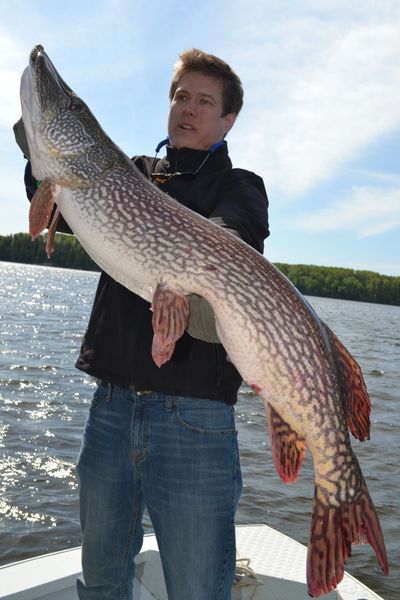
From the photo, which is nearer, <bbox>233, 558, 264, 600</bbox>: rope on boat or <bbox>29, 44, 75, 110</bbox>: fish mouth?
<bbox>29, 44, 75, 110</bbox>: fish mouth

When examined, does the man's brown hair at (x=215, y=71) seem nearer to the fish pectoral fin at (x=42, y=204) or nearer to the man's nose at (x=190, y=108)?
the man's nose at (x=190, y=108)

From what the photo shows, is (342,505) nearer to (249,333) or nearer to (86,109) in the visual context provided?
(249,333)

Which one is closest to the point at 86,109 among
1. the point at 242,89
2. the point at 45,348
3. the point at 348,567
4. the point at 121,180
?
the point at 121,180

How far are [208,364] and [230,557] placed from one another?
81 cm

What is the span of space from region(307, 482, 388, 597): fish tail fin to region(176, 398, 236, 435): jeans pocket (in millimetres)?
467

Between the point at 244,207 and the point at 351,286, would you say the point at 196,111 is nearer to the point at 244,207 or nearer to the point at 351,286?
the point at 244,207

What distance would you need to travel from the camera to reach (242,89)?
305cm

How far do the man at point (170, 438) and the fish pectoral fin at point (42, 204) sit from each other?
0.43 metres

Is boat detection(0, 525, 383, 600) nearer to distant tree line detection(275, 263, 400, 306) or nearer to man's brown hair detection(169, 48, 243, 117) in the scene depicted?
man's brown hair detection(169, 48, 243, 117)

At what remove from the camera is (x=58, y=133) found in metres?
2.68

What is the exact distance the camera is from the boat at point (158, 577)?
3.31 metres

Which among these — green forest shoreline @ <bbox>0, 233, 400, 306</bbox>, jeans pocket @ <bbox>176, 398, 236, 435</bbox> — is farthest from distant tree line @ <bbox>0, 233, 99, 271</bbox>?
jeans pocket @ <bbox>176, 398, 236, 435</bbox>

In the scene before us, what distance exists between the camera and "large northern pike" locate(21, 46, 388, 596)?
2.22 m

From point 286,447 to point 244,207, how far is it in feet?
3.44
